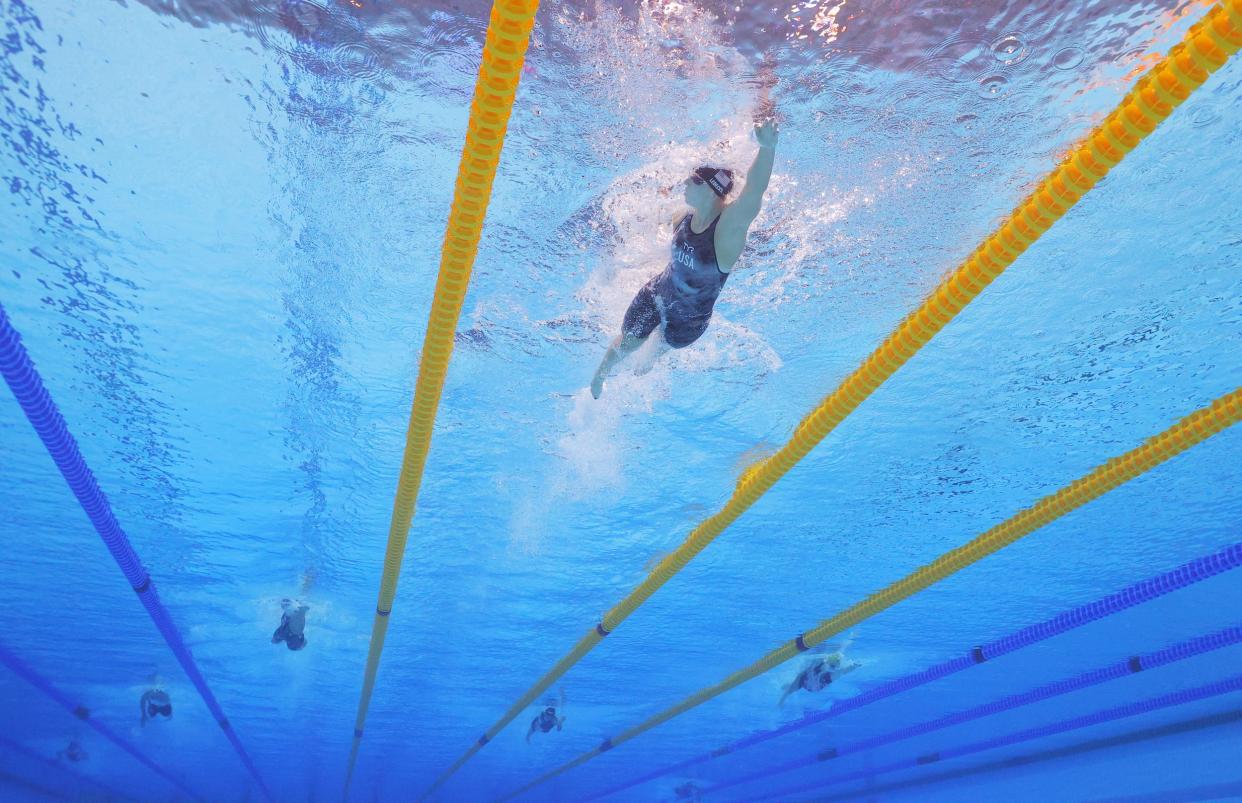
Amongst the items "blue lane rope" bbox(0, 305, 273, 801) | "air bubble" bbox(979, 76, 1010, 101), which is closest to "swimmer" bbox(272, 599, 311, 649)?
"blue lane rope" bbox(0, 305, 273, 801)

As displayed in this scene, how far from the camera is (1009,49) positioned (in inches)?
125

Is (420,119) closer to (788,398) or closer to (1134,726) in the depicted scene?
(788,398)

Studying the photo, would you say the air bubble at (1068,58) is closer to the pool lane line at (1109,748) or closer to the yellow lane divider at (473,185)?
the yellow lane divider at (473,185)

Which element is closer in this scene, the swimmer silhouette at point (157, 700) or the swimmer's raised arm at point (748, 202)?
the swimmer's raised arm at point (748, 202)

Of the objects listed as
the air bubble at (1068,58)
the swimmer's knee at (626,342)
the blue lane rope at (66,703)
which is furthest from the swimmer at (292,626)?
the air bubble at (1068,58)

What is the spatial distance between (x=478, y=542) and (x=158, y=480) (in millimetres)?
3009

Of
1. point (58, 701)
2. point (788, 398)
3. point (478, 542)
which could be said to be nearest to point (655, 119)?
point (788, 398)

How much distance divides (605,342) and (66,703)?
1247cm

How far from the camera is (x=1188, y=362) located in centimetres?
509

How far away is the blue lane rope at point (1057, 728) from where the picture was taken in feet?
26.3

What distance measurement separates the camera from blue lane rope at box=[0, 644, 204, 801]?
10570 mm

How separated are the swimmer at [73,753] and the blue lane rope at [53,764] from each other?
0.31 m

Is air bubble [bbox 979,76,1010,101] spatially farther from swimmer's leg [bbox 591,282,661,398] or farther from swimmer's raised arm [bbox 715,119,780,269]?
swimmer's leg [bbox 591,282,661,398]

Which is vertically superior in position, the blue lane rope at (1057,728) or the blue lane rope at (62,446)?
the blue lane rope at (62,446)
